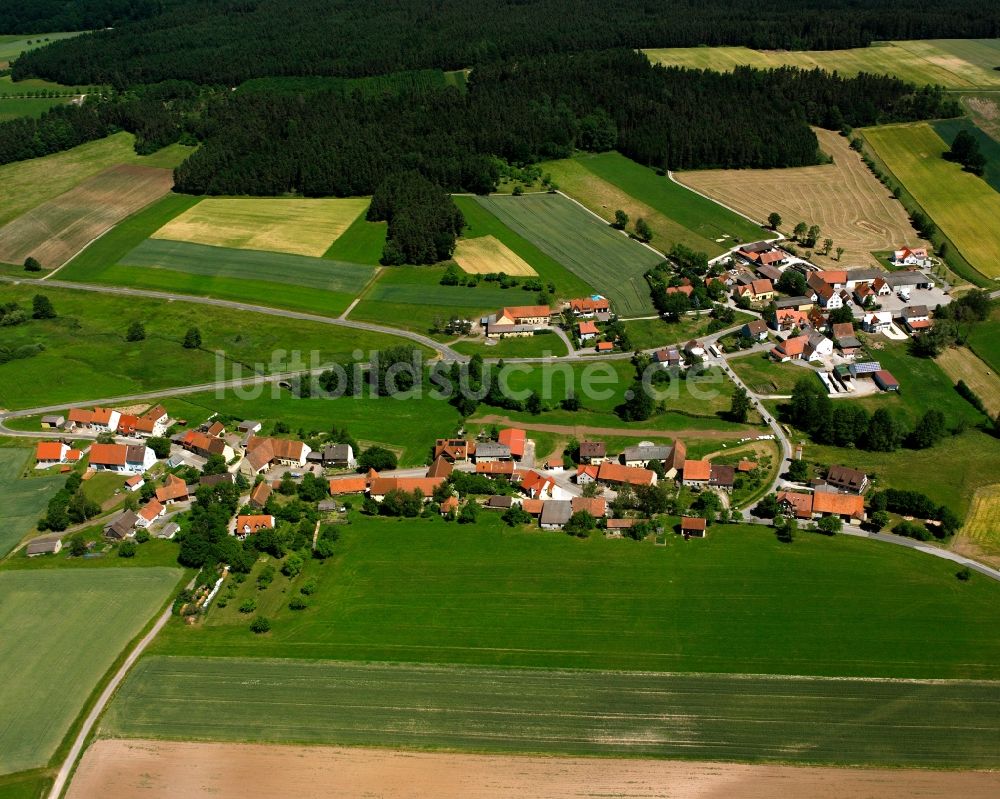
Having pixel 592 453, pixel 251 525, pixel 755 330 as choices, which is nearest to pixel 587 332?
pixel 755 330

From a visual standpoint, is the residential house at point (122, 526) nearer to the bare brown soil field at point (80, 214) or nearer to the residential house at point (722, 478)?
the residential house at point (722, 478)

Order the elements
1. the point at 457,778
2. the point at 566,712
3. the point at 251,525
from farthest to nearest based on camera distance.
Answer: the point at 251,525
the point at 566,712
the point at 457,778

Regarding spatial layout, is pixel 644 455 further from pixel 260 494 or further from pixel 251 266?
pixel 251 266

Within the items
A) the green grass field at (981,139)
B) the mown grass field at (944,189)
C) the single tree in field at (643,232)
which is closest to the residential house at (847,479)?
the mown grass field at (944,189)

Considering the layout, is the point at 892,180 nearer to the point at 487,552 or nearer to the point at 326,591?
the point at 487,552

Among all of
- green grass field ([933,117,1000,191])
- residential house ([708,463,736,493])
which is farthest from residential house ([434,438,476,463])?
green grass field ([933,117,1000,191])

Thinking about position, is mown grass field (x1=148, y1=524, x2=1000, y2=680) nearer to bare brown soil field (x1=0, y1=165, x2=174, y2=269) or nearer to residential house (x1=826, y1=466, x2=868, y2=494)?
residential house (x1=826, y1=466, x2=868, y2=494)
